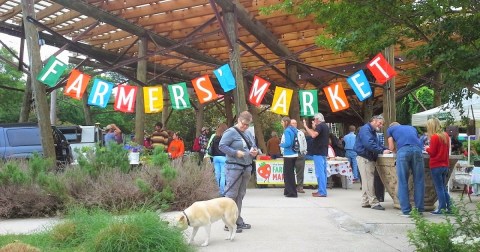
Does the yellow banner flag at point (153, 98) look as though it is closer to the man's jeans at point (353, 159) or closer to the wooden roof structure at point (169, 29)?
the wooden roof structure at point (169, 29)

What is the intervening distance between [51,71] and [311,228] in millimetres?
7241

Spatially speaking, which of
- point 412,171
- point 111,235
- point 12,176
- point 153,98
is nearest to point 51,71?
point 153,98

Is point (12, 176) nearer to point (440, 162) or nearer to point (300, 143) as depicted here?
point (300, 143)

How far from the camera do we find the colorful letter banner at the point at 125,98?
12.3 metres

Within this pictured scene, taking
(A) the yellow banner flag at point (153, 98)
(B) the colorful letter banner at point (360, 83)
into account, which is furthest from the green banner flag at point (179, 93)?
(B) the colorful letter banner at point (360, 83)

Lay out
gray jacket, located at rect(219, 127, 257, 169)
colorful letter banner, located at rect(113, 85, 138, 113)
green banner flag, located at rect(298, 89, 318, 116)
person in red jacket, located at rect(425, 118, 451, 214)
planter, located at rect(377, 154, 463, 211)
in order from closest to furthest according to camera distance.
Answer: gray jacket, located at rect(219, 127, 257, 169) → person in red jacket, located at rect(425, 118, 451, 214) → planter, located at rect(377, 154, 463, 211) → colorful letter banner, located at rect(113, 85, 138, 113) → green banner flag, located at rect(298, 89, 318, 116)

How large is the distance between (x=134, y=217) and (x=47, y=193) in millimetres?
3725

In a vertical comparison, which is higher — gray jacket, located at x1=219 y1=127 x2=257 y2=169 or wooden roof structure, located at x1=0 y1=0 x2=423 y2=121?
wooden roof structure, located at x1=0 y1=0 x2=423 y2=121

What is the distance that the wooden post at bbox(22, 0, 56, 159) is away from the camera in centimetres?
1173

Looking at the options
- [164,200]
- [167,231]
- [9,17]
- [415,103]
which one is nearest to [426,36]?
[167,231]

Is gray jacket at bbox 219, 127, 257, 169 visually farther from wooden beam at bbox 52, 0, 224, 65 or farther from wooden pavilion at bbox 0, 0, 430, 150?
wooden beam at bbox 52, 0, 224, 65

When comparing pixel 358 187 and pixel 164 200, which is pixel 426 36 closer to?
pixel 164 200

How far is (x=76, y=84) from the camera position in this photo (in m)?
11.7

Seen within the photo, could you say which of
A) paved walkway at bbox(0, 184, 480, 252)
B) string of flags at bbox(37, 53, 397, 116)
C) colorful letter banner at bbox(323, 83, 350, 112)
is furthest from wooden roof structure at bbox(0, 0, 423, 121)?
paved walkway at bbox(0, 184, 480, 252)
